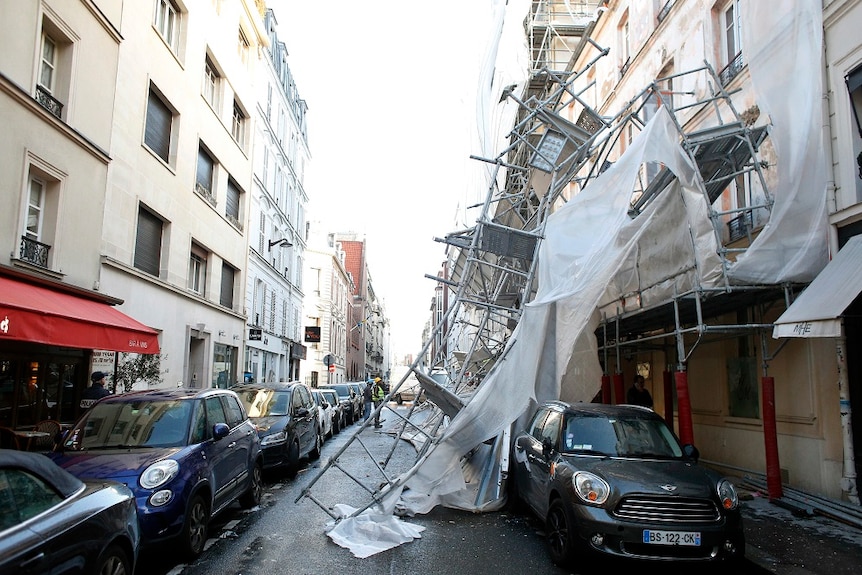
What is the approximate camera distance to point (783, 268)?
26.8 ft

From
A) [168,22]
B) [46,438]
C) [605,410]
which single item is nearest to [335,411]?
[46,438]

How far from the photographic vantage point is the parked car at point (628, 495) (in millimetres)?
5332

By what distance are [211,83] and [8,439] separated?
46.3 feet

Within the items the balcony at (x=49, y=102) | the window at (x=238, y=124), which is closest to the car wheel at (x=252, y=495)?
the balcony at (x=49, y=102)

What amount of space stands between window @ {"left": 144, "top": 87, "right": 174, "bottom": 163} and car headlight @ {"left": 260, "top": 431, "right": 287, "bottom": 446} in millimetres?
8248

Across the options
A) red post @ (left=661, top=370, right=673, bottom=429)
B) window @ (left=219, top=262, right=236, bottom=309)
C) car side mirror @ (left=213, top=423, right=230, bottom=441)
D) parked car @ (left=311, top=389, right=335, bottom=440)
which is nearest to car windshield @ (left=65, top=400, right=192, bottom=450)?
car side mirror @ (left=213, top=423, right=230, bottom=441)

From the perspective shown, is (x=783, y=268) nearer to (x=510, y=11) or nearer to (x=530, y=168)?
(x=530, y=168)

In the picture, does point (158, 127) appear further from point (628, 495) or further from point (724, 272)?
point (628, 495)

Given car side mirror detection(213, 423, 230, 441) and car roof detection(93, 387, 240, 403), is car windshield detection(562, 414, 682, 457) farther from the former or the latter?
car roof detection(93, 387, 240, 403)

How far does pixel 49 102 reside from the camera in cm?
1062

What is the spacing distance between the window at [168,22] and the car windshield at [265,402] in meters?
9.52

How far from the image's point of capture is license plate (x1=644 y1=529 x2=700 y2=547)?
529 cm

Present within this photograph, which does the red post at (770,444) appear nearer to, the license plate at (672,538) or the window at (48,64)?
the license plate at (672,538)

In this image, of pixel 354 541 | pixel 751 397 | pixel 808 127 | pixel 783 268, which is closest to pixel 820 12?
pixel 808 127
